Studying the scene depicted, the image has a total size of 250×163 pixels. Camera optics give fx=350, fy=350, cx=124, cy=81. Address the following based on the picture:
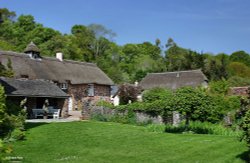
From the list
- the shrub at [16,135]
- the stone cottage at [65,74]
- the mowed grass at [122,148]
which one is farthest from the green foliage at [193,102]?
the stone cottage at [65,74]

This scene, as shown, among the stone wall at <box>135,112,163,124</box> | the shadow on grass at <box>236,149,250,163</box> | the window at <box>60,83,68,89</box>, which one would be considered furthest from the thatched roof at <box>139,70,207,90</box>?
the shadow on grass at <box>236,149,250,163</box>

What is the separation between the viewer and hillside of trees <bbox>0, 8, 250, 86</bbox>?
65000mm

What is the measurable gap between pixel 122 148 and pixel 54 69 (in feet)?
105

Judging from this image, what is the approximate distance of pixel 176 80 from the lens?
56094 mm

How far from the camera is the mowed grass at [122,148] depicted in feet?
40.8

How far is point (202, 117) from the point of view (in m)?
21.5

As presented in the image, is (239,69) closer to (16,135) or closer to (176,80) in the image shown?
(176,80)

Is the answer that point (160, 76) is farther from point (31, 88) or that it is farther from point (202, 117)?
point (202, 117)

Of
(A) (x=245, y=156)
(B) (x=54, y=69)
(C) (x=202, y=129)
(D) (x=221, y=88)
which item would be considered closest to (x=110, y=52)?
(B) (x=54, y=69)

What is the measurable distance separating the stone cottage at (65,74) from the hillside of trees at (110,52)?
14.5 m

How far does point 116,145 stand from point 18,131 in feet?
19.4

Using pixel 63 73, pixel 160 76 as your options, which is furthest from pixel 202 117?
pixel 160 76

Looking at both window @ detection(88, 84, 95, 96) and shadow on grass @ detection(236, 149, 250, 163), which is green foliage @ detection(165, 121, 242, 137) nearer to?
shadow on grass @ detection(236, 149, 250, 163)

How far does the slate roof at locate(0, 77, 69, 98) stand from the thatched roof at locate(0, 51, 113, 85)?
856 centimetres
